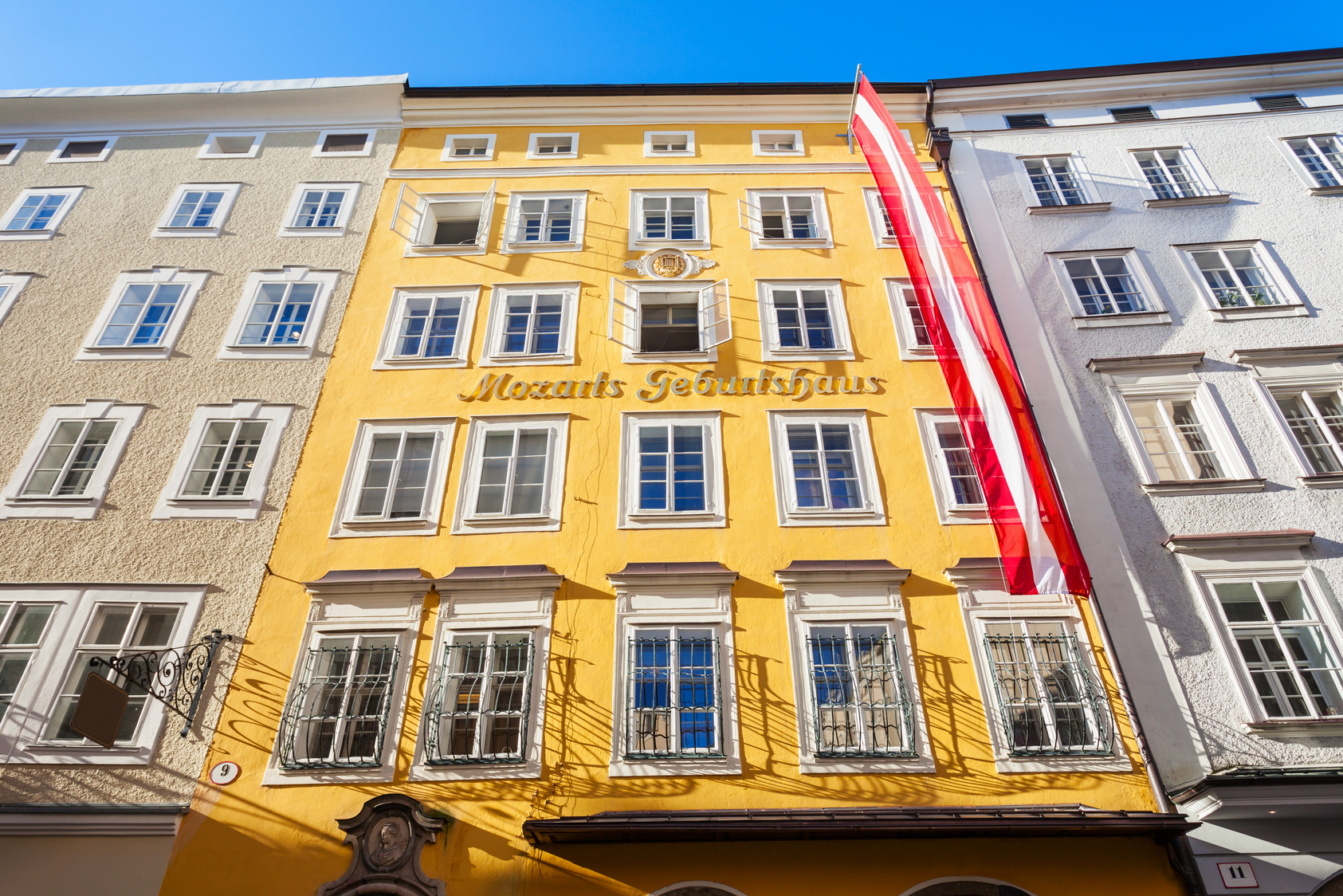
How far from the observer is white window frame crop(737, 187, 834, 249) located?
1783 cm

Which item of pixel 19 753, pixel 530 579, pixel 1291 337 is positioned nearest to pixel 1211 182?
pixel 1291 337

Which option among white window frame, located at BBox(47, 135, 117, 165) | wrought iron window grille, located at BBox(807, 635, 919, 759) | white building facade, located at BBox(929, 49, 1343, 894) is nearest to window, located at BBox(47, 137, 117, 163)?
white window frame, located at BBox(47, 135, 117, 165)

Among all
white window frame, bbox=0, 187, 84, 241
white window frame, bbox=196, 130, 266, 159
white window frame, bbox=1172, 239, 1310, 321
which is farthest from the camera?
white window frame, bbox=196, 130, 266, 159

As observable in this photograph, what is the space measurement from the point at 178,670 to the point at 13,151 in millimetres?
16520

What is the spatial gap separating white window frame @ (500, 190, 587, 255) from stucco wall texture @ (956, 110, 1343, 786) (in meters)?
8.89

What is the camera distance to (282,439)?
1462 centimetres

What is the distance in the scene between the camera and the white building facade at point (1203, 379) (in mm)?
11164

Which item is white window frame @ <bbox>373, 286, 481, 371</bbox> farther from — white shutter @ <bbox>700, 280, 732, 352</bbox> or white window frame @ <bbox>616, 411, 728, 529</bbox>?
white shutter @ <bbox>700, 280, 732, 352</bbox>

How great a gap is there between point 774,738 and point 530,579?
13.9 ft

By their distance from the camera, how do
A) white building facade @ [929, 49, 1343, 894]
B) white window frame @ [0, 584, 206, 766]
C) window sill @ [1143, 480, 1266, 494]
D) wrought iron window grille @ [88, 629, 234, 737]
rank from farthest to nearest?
window sill @ [1143, 480, 1266, 494]
wrought iron window grille @ [88, 629, 234, 737]
white window frame @ [0, 584, 206, 766]
white building facade @ [929, 49, 1343, 894]

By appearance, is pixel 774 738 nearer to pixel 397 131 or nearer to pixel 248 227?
pixel 248 227

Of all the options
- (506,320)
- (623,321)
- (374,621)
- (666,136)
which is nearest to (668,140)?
(666,136)

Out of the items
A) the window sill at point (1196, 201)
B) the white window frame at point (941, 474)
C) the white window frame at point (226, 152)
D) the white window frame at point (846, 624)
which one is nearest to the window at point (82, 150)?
the white window frame at point (226, 152)

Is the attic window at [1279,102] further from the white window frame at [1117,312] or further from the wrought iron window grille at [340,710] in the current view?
the wrought iron window grille at [340,710]
